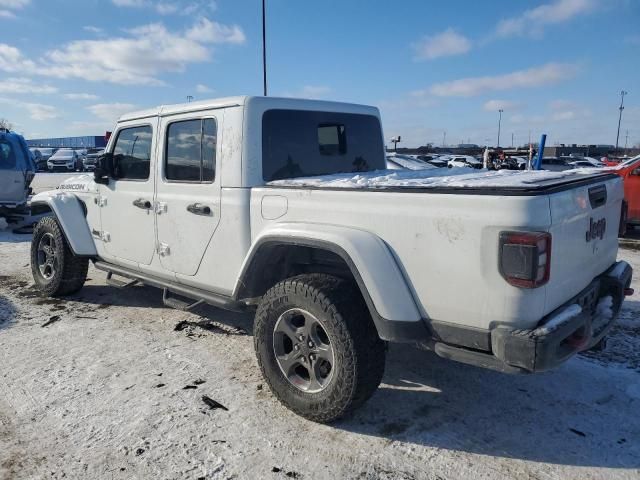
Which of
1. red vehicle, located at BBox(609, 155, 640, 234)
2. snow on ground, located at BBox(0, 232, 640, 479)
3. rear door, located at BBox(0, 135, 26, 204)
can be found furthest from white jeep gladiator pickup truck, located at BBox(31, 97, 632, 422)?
rear door, located at BBox(0, 135, 26, 204)

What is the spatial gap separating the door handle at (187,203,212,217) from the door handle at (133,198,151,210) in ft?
2.02

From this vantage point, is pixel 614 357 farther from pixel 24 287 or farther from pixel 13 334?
pixel 24 287

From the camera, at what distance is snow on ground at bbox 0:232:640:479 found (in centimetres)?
268

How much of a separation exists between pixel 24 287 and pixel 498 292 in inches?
226

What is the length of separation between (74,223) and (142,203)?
1.37 meters

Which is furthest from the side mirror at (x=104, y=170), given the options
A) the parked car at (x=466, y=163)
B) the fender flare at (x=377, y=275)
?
the parked car at (x=466, y=163)

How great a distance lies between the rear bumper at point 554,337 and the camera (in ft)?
7.58

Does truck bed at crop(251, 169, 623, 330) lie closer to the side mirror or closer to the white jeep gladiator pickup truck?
the white jeep gladiator pickup truck

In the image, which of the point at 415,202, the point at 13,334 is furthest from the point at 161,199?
the point at 415,202

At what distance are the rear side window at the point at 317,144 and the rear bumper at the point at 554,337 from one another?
1954 mm

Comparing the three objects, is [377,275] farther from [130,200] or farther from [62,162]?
[62,162]

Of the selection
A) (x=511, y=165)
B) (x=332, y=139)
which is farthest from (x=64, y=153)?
(x=332, y=139)

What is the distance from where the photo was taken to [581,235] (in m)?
2.75

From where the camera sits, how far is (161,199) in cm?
414
